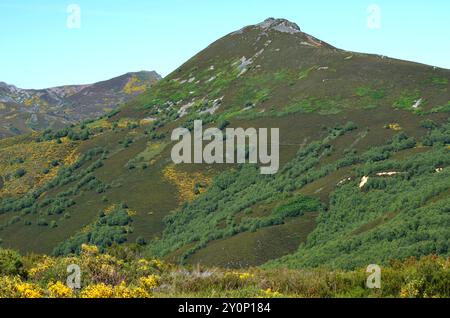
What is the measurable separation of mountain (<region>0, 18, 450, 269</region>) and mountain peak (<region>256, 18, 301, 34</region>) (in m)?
1.41

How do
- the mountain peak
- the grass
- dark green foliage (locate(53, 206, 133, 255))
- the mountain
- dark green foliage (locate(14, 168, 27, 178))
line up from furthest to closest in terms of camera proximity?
the mountain peak
dark green foliage (locate(14, 168, 27, 178))
dark green foliage (locate(53, 206, 133, 255))
the mountain
the grass

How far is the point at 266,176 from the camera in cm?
8712

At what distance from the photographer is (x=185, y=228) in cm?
7619

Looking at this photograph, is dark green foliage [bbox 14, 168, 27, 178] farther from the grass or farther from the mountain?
the grass

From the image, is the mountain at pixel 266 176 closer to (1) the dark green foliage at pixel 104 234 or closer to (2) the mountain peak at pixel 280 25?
(1) the dark green foliage at pixel 104 234

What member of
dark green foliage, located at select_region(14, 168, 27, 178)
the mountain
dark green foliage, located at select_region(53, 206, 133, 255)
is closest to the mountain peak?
the mountain

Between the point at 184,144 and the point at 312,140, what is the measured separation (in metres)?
29.0

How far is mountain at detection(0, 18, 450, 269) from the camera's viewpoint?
51.0 m

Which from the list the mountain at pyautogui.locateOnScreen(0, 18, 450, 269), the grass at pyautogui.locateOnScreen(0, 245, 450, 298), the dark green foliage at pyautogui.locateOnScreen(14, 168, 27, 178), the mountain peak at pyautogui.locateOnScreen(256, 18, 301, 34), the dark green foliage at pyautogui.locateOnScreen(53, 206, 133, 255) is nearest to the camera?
the grass at pyautogui.locateOnScreen(0, 245, 450, 298)

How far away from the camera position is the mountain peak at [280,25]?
167250mm

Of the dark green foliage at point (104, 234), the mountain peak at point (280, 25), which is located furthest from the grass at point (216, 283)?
the mountain peak at point (280, 25)

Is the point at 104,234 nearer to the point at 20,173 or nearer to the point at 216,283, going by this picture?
the point at 20,173

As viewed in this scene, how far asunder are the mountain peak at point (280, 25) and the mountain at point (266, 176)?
55.5 inches
